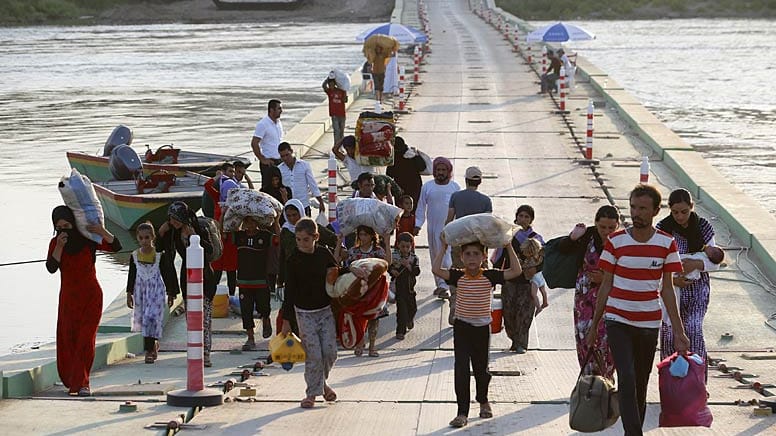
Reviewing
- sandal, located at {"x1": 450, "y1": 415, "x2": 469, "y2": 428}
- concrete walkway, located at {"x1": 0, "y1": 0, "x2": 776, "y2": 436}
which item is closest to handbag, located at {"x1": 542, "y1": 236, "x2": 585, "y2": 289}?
concrete walkway, located at {"x1": 0, "y1": 0, "x2": 776, "y2": 436}

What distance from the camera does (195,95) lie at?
170ft

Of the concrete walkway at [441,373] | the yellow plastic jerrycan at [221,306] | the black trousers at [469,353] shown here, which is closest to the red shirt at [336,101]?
the concrete walkway at [441,373]

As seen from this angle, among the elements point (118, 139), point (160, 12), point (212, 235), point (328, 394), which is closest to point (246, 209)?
point (212, 235)

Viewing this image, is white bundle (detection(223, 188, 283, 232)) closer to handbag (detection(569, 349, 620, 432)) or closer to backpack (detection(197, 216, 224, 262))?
backpack (detection(197, 216, 224, 262))

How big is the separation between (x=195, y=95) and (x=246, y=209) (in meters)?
39.6

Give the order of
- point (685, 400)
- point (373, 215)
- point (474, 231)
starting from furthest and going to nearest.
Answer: point (373, 215) < point (474, 231) < point (685, 400)

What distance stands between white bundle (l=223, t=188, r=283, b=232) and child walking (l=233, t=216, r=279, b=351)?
2.7 inches

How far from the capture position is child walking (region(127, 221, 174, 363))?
1274 centimetres

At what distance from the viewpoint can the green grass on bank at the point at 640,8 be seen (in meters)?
116

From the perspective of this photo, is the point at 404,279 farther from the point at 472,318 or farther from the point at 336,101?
the point at 336,101

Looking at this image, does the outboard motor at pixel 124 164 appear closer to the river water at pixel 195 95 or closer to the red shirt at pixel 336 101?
the river water at pixel 195 95

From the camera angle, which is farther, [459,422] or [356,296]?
[356,296]

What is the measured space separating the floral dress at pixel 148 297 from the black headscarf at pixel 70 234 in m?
1.81

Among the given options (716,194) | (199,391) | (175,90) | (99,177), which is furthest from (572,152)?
(175,90)
